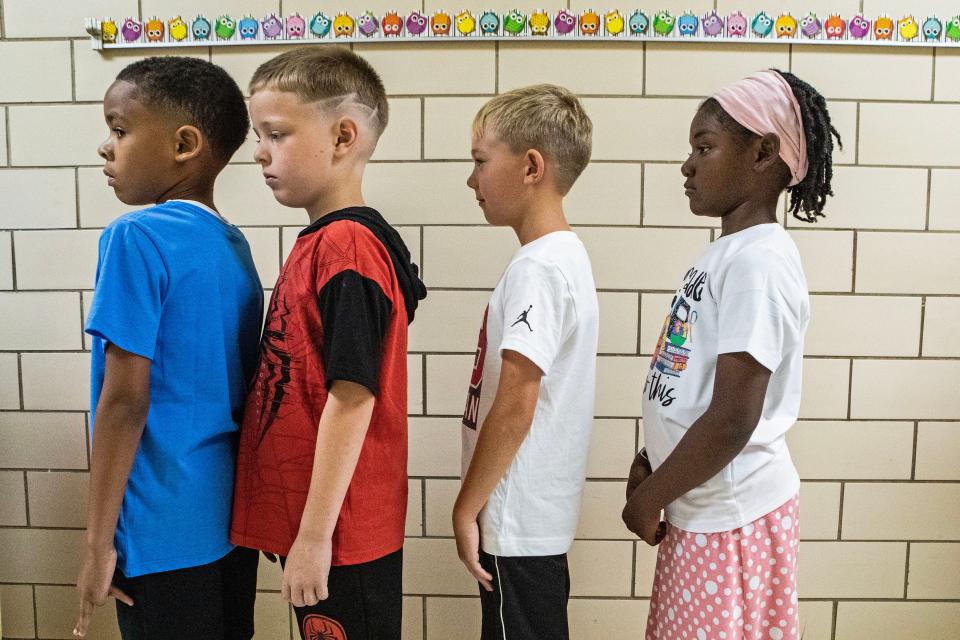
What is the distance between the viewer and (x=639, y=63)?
150cm

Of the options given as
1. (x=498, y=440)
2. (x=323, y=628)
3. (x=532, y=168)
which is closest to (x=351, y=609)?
(x=323, y=628)

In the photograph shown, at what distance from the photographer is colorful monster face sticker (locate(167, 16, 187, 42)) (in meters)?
1.51

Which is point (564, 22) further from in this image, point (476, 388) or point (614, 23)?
point (476, 388)

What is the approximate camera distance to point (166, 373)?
91 centimetres

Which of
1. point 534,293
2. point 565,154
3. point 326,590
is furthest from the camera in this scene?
point 565,154

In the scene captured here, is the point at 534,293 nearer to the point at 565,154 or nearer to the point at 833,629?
the point at 565,154

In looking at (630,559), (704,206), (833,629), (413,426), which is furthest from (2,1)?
(833,629)

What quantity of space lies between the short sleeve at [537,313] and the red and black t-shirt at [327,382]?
0.16 metres

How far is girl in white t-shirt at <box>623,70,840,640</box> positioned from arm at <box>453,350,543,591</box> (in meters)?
0.22

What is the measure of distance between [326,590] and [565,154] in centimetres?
77

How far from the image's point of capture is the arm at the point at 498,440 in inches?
→ 37.8

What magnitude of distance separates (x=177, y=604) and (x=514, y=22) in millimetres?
1340

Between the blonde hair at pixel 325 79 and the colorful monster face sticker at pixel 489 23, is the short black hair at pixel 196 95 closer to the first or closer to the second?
the blonde hair at pixel 325 79

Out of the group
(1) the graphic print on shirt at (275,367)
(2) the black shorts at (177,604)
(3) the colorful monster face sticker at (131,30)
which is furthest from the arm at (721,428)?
(3) the colorful monster face sticker at (131,30)
